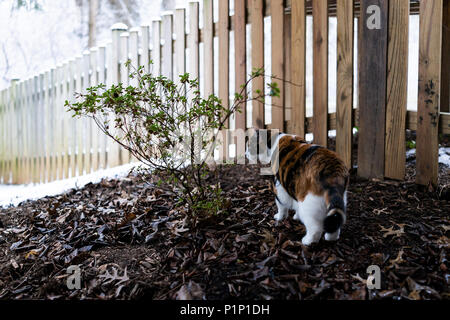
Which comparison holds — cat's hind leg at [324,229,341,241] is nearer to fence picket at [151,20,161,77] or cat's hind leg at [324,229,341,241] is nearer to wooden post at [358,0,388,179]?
wooden post at [358,0,388,179]

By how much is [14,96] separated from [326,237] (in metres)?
9.99

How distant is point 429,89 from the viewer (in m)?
3.95

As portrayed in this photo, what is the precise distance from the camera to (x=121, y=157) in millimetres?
7832

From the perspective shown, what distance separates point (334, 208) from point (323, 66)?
2369 mm

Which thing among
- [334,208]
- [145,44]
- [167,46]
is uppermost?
[145,44]

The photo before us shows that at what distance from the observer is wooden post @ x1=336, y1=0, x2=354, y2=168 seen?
4.42 m

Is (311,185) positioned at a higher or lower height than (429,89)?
lower

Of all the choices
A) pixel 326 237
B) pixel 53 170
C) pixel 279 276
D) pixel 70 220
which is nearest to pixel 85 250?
pixel 70 220

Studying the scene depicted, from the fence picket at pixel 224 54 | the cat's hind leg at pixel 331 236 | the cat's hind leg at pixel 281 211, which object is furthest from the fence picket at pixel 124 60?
the cat's hind leg at pixel 331 236

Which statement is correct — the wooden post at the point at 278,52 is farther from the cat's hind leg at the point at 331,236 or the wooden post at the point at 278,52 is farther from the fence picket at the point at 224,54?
the cat's hind leg at the point at 331,236

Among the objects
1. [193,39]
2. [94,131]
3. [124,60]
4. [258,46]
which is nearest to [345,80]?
[258,46]

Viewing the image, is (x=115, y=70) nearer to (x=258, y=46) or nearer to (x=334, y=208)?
(x=258, y=46)

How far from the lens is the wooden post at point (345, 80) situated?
4.42 m

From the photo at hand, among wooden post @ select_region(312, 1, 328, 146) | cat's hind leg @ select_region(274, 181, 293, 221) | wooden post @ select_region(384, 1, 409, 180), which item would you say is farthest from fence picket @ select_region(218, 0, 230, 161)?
cat's hind leg @ select_region(274, 181, 293, 221)
